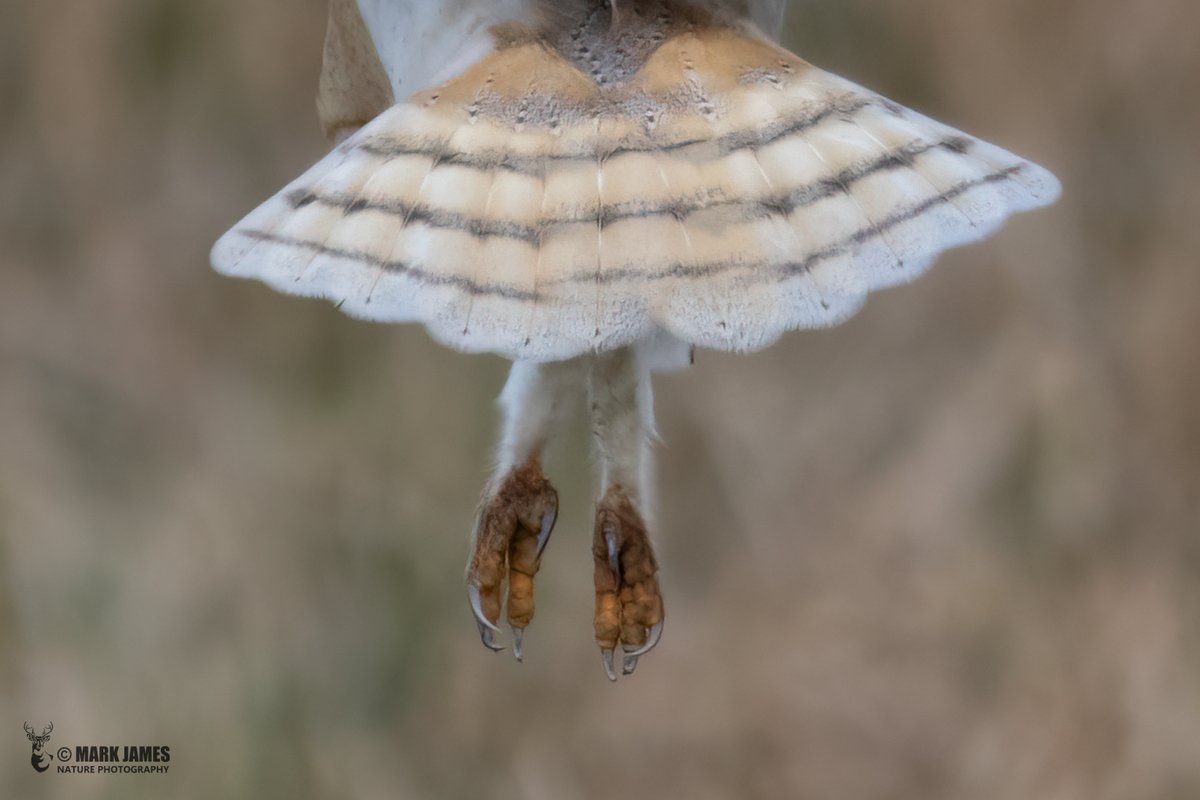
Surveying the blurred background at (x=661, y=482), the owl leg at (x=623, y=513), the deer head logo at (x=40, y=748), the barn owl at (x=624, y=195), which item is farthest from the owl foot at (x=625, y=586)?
the deer head logo at (x=40, y=748)

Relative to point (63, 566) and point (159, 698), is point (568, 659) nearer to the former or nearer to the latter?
point (159, 698)

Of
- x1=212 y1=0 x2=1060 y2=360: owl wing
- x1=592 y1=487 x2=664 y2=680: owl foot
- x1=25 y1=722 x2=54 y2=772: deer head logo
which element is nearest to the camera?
x1=212 y1=0 x2=1060 y2=360: owl wing

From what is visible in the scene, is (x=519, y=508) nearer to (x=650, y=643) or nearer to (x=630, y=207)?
(x=650, y=643)

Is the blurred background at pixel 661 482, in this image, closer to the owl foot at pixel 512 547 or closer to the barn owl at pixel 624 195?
the owl foot at pixel 512 547

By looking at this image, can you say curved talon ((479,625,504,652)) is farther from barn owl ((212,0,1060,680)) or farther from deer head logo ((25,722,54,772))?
deer head logo ((25,722,54,772))

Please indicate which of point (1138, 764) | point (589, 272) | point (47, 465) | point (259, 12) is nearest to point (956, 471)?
point (1138, 764)

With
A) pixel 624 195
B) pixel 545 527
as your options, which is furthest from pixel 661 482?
pixel 624 195

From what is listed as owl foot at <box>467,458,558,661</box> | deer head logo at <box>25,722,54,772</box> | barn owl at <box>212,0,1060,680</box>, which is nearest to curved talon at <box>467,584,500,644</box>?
owl foot at <box>467,458,558,661</box>
